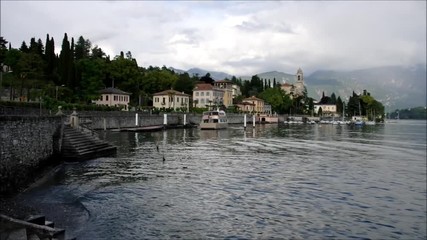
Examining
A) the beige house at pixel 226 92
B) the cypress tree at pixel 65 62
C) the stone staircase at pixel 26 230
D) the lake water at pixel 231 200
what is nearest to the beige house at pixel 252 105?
the beige house at pixel 226 92

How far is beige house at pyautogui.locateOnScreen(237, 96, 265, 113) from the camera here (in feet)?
537

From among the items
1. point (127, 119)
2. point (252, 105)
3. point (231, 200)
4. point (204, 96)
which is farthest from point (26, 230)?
point (252, 105)

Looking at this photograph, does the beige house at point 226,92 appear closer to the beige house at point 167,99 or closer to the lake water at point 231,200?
the beige house at point 167,99

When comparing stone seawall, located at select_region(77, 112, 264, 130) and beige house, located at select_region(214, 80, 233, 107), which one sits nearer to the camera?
stone seawall, located at select_region(77, 112, 264, 130)

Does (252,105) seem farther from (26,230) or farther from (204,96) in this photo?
(26,230)

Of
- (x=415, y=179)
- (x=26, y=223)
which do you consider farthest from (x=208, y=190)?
(x=415, y=179)

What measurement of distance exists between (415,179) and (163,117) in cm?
6680

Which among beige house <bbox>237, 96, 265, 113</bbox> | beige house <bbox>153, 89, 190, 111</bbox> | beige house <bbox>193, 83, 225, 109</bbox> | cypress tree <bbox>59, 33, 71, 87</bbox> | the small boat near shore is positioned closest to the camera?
cypress tree <bbox>59, 33, 71, 87</bbox>

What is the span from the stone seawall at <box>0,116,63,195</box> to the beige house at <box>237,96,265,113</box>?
135m

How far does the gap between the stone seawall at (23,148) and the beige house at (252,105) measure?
5312 inches

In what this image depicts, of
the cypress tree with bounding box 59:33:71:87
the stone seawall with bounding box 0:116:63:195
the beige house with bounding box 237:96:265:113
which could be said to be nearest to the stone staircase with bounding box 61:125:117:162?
the stone seawall with bounding box 0:116:63:195

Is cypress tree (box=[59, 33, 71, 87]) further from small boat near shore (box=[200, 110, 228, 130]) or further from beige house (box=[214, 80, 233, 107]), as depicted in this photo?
beige house (box=[214, 80, 233, 107])

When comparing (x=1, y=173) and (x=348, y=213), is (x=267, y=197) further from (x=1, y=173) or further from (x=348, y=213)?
(x=1, y=173)

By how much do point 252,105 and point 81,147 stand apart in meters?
136
